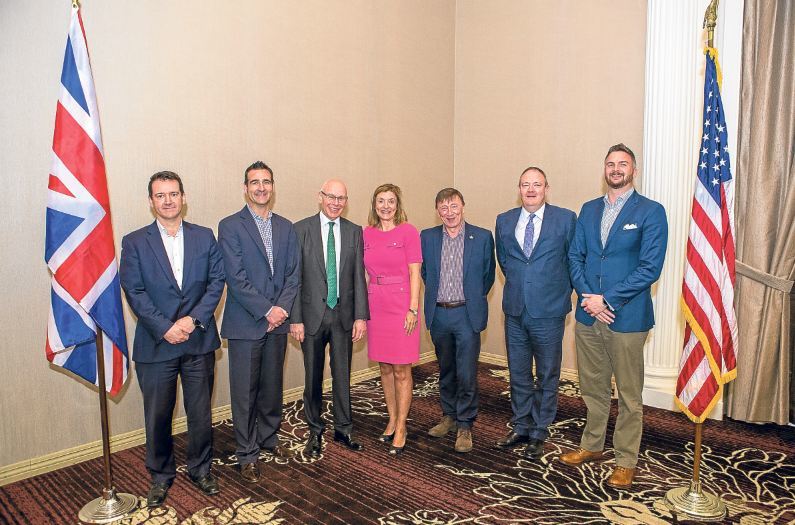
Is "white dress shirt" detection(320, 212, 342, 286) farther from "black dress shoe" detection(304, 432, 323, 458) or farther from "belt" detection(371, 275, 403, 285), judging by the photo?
"black dress shoe" detection(304, 432, 323, 458)

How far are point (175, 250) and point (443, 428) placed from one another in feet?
7.42

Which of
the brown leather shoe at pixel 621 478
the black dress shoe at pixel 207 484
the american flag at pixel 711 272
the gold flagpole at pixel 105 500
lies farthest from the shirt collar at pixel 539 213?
the gold flagpole at pixel 105 500

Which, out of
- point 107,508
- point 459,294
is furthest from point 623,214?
point 107,508

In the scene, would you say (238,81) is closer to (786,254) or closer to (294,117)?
(294,117)

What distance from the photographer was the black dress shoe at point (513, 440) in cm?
400

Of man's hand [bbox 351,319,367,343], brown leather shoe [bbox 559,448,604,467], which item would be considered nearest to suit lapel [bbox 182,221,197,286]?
man's hand [bbox 351,319,367,343]

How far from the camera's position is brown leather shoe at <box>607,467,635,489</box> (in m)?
3.38

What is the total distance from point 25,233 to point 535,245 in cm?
323

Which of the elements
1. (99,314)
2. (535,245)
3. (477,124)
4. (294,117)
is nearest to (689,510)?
(535,245)

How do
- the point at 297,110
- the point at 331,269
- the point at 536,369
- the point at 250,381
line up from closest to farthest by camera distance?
the point at 250,381 → the point at 331,269 → the point at 536,369 → the point at 297,110

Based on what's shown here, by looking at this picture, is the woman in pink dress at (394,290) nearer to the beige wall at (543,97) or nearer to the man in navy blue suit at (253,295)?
the man in navy blue suit at (253,295)

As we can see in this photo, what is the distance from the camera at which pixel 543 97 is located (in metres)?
5.78

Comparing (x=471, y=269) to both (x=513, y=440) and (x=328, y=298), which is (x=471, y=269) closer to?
(x=328, y=298)

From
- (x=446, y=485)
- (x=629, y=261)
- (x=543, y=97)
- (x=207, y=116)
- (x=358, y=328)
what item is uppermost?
(x=543, y=97)
